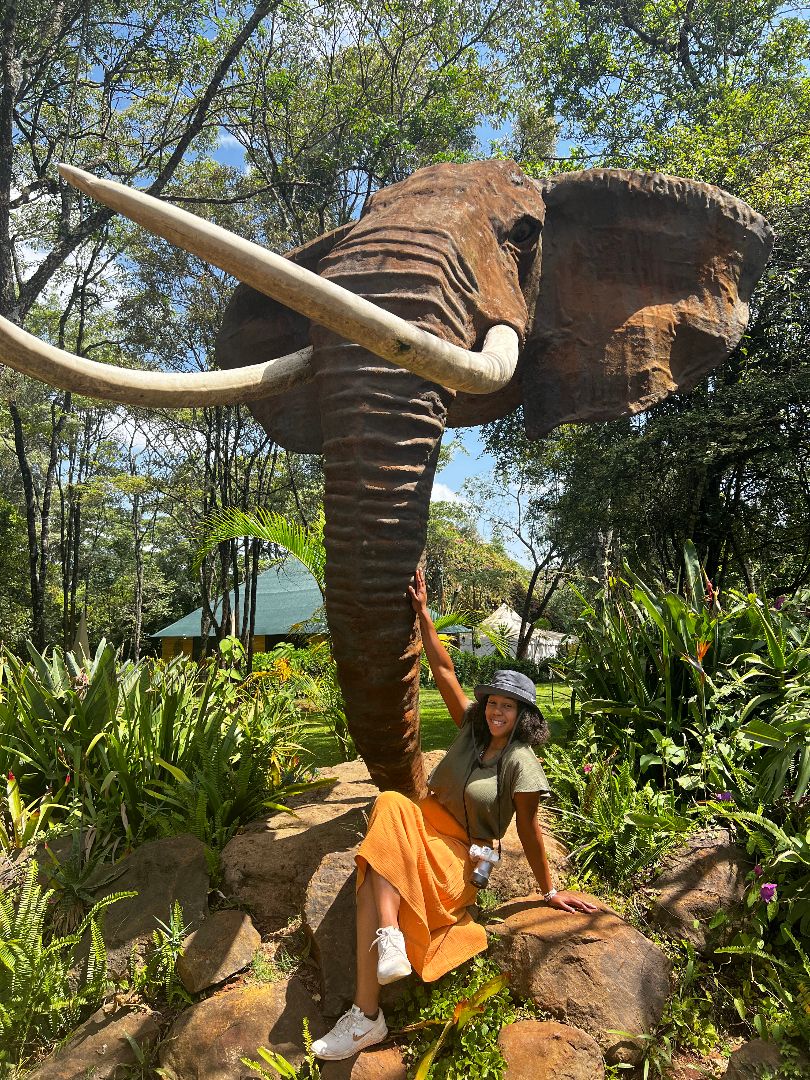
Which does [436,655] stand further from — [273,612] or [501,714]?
[273,612]

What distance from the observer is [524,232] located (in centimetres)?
383

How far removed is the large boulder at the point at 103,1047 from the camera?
114 inches

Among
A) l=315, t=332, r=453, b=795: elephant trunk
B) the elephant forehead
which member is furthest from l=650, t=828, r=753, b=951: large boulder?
the elephant forehead

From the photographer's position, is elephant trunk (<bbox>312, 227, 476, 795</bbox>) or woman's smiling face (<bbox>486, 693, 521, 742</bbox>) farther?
woman's smiling face (<bbox>486, 693, 521, 742</bbox>)

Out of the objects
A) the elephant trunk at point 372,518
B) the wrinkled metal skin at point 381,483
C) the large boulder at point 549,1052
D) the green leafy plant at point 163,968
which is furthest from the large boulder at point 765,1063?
the green leafy plant at point 163,968

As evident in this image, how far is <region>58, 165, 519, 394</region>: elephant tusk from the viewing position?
1.93 meters

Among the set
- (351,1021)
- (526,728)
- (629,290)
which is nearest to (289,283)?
(526,728)

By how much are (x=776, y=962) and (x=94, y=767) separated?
11.9 feet

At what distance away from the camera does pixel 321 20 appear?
1152 centimetres

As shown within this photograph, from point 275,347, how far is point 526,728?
2.37m

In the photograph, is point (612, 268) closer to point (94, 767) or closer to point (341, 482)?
point (341, 482)

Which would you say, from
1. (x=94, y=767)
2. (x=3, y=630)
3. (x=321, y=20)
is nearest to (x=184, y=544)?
(x=3, y=630)

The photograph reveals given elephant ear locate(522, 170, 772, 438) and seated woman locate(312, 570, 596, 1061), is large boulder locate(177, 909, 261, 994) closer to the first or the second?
seated woman locate(312, 570, 596, 1061)

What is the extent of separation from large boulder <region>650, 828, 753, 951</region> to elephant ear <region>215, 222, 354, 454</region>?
265cm
